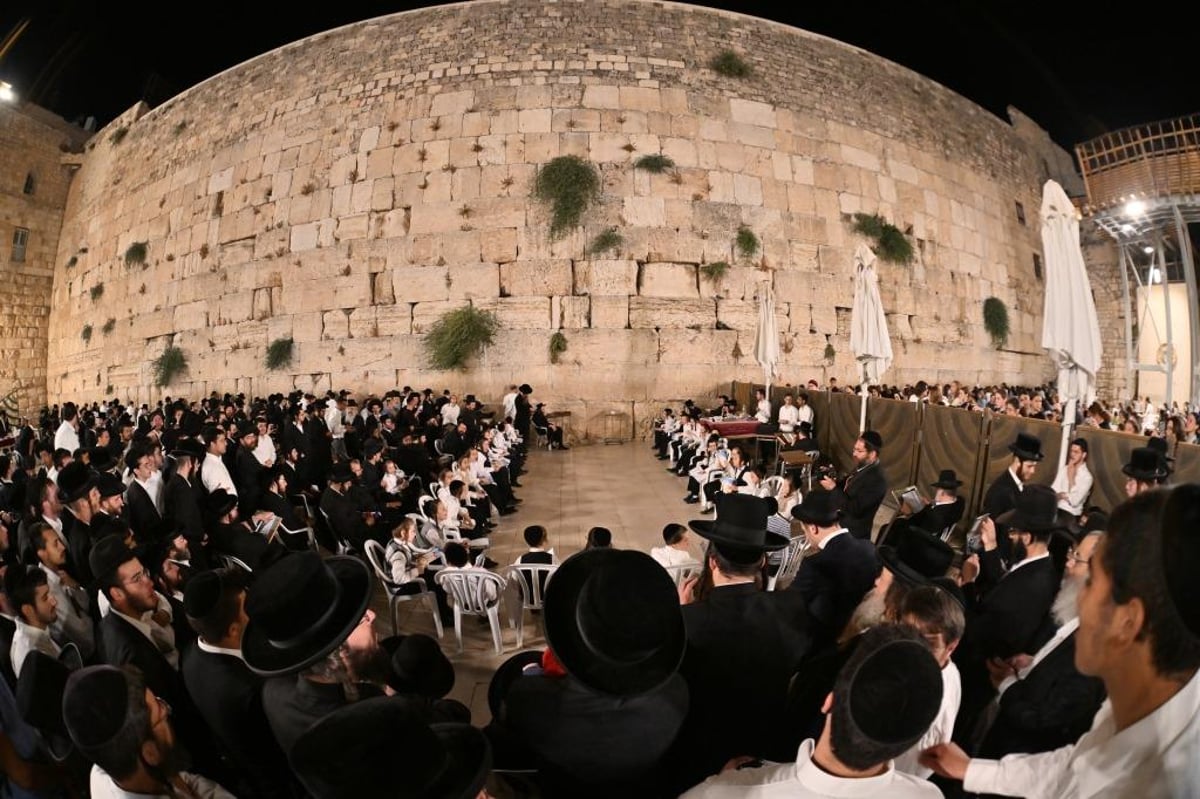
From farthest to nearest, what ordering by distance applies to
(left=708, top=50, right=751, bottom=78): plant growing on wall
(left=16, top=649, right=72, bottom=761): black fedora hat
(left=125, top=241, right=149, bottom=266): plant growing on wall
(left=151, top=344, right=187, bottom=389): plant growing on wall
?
(left=125, top=241, right=149, bottom=266): plant growing on wall → (left=151, top=344, right=187, bottom=389): plant growing on wall → (left=708, top=50, right=751, bottom=78): plant growing on wall → (left=16, top=649, right=72, bottom=761): black fedora hat

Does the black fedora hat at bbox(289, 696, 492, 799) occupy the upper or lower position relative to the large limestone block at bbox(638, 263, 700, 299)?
lower

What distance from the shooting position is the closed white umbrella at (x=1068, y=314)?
17.2 feet

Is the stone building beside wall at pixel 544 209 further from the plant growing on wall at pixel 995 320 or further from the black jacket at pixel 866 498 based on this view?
the black jacket at pixel 866 498

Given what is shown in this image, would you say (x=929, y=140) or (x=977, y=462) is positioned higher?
(x=929, y=140)

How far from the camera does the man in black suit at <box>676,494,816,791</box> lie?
2.03 m

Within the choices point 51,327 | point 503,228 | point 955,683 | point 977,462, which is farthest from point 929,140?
point 51,327

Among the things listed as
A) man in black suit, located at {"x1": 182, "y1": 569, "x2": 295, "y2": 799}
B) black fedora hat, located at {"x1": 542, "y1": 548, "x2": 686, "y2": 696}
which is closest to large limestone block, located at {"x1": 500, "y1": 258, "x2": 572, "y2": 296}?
man in black suit, located at {"x1": 182, "y1": 569, "x2": 295, "y2": 799}

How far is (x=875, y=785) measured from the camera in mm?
1272

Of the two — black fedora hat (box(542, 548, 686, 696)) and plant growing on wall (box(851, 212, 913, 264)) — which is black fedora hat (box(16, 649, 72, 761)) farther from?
plant growing on wall (box(851, 212, 913, 264))

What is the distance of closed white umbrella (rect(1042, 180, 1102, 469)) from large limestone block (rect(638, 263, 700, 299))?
822 cm

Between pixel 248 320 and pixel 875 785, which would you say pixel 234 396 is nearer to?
pixel 248 320

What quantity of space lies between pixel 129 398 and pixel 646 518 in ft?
55.7

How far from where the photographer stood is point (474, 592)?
167 inches

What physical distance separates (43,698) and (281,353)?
13447 millimetres
